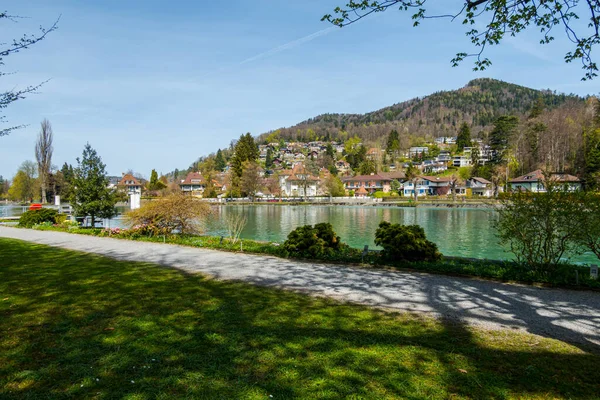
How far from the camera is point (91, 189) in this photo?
1984 centimetres

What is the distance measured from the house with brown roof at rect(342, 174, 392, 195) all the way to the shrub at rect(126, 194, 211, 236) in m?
82.2

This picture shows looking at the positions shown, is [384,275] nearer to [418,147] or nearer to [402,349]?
[402,349]

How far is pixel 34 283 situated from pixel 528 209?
10174mm

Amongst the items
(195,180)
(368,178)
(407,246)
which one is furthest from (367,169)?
(407,246)

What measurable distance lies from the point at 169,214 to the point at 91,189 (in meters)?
6.61

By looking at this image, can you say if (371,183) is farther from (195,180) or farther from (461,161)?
(195,180)

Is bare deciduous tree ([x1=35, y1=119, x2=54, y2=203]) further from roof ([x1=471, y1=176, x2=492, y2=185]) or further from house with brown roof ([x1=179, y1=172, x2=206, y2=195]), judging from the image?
roof ([x1=471, y1=176, x2=492, y2=185])

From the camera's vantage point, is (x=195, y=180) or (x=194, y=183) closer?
(x=194, y=183)

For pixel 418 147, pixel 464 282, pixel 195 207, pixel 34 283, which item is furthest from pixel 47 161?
pixel 418 147

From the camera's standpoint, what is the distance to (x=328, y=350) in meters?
3.98

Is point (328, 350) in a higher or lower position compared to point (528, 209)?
lower

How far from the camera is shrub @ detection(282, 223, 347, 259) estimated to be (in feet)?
36.4

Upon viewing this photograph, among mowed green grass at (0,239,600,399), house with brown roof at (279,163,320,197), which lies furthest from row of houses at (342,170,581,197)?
mowed green grass at (0,239,600,399)

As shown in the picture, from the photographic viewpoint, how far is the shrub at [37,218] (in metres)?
22.5
